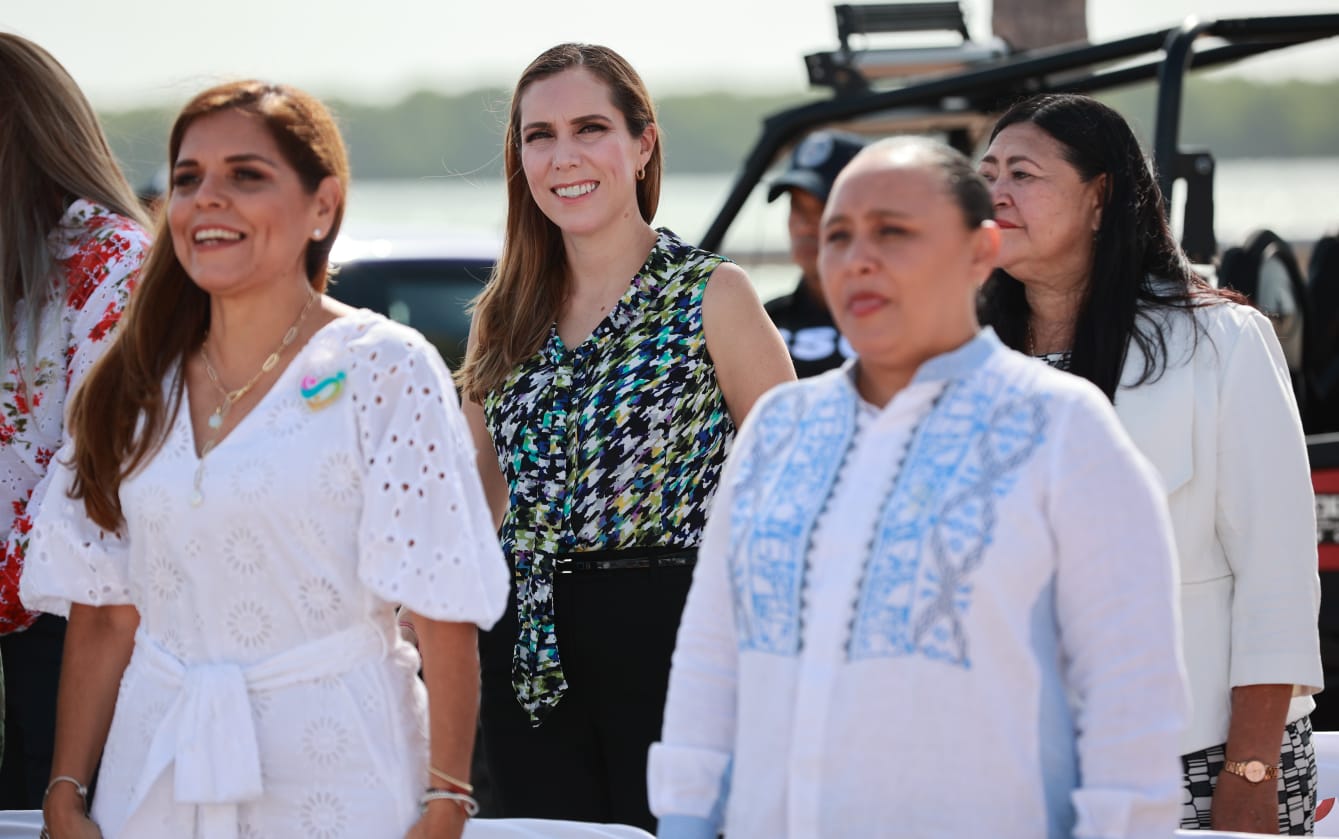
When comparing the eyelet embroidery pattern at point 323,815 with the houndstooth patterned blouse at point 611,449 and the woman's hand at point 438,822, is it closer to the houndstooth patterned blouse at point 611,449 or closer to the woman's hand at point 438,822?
the woman's hand at point 438,822

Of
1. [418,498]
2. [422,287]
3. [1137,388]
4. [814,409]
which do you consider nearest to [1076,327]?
[1137,388]

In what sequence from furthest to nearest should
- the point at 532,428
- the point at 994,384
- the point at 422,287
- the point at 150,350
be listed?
1. the point at 422,287
2. the point at 532,428
3. the point at 150,350
4. the point at 994,384

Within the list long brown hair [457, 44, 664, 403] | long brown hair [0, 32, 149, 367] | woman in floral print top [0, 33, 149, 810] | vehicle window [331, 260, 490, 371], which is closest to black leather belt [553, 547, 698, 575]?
long brown hair [457, 44, 664, 403]

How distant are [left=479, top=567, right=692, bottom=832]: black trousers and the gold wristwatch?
1027 millimetres

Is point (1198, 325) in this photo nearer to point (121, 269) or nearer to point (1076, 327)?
point (1076, 327)

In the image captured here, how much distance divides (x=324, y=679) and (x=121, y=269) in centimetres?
124

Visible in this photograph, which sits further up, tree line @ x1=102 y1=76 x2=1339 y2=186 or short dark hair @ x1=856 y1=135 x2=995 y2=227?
tree line @ x1=102 y1=76 x2=1339 y2=186

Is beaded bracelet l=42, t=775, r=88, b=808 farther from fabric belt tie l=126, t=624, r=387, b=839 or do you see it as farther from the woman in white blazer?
the woman in white blazer

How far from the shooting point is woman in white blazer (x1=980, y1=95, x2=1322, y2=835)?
306 centimetres

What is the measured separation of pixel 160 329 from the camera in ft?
9.61

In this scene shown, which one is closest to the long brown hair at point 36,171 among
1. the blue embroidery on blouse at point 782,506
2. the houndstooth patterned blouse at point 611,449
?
the houndstooth patterned blouse at point 611,449

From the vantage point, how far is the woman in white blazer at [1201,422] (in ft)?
10.1

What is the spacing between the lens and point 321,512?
2.64 metres

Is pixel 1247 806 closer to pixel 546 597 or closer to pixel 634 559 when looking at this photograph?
pixel 634 559
